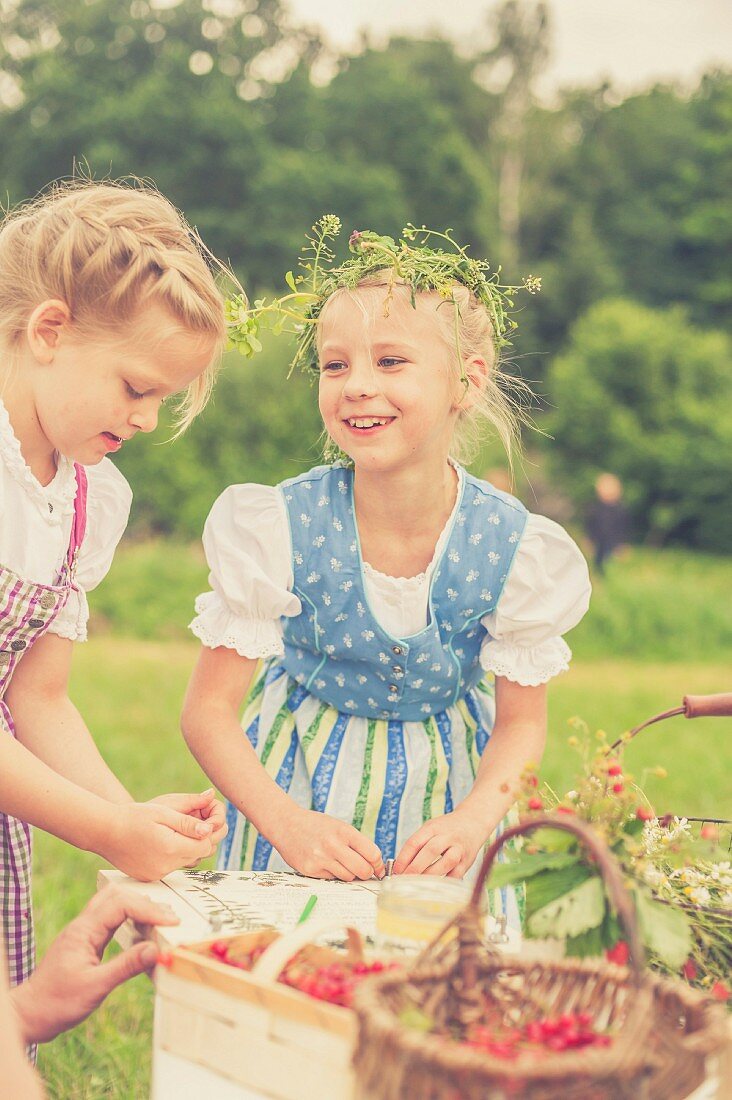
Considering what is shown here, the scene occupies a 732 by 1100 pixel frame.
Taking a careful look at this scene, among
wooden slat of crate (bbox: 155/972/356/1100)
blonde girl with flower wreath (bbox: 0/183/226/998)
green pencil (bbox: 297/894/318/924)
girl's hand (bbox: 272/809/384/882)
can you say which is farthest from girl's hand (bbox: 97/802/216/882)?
wooden slat of crate (bbox: 155/972/356/1100)

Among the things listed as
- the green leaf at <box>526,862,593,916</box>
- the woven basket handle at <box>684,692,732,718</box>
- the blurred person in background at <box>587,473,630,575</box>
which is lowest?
the green leaf at <box>526,862,593,916</box>

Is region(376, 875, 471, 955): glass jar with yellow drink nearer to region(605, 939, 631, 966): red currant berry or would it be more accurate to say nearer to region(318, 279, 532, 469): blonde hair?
region(605, 939, 631, 966): red currant berry

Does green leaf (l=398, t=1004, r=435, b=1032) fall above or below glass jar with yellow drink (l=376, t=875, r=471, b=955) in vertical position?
below

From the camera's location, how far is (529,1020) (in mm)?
1233

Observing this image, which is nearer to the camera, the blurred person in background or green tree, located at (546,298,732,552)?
the blurred person in background

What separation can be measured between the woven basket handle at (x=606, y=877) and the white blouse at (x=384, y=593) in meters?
1.10

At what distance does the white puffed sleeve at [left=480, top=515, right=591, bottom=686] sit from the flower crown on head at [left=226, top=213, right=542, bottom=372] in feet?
1.51

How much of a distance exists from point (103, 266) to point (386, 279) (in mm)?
589

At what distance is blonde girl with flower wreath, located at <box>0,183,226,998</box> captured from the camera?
1916 mm

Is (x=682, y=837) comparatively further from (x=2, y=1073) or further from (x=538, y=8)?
(x=538, y=8)

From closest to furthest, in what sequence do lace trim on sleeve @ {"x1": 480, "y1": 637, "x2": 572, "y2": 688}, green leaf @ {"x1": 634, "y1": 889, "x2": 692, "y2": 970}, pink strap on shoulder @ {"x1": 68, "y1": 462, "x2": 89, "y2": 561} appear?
green leaf @ {"x1": 634, "y1": 889, "x2": 692, "y2": 970}
pink strap on shoulder @ {"x1": 68, "y1": 462, "x2": 89, "y2": 561}
lace trim on sleeve @ {"x1": 480, "y1": 637, "x2": 572, "y2": 688}

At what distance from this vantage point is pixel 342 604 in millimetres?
2369

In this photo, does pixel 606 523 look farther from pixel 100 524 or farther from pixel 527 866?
pixel 527 866

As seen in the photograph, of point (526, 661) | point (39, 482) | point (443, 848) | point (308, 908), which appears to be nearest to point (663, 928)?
point (308, 908)
